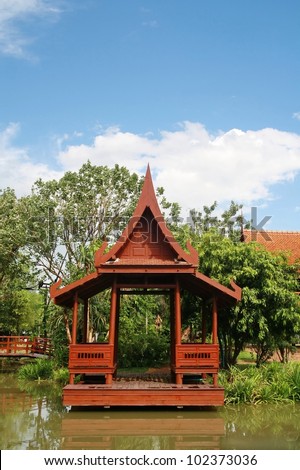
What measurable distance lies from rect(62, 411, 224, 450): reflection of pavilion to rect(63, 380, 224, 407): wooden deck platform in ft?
0.85

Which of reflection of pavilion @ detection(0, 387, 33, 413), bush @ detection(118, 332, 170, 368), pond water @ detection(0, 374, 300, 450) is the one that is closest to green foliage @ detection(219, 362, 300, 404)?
pond water @ detection(0, 374, 300, 450)

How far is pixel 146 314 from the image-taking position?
17391 mm

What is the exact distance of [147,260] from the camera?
34.0 feet

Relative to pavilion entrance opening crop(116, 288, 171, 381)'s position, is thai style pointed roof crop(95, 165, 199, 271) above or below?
above

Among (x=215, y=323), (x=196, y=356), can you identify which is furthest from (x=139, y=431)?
(x=215, y=323)

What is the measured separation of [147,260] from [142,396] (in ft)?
9.99

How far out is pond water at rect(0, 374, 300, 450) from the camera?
6.95m

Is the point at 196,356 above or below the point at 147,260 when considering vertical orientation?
below

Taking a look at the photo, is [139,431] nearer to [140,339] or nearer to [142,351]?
[142,351]

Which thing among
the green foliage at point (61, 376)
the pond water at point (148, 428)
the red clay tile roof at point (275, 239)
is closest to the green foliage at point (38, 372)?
the green foliage at point (61, 376)

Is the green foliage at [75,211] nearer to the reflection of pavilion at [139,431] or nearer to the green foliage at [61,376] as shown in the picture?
the green foliage at [61,376]

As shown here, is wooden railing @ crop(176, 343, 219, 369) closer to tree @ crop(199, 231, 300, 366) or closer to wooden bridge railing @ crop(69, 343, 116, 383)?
wooden bridge railing @ crop(69, 343, 116, 383)
